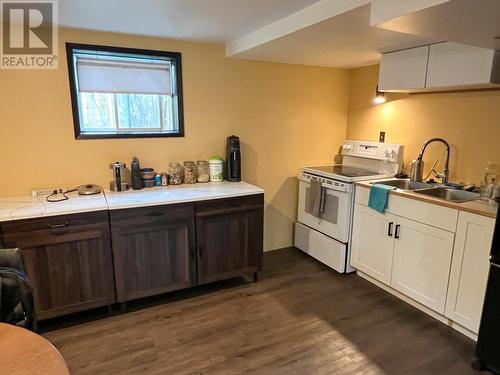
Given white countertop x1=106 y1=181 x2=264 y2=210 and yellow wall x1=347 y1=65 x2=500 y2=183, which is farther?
yellow wall x1=347 y1=65 x2=500 y2=183

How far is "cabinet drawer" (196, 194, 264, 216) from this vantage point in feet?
8.85

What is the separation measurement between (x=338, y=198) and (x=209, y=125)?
1.44 metres

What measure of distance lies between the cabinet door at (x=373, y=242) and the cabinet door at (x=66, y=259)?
214cm

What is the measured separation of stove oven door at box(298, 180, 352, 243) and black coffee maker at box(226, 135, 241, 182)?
32.7 inches

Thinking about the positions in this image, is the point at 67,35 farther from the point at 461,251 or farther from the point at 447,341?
the point at 447,341

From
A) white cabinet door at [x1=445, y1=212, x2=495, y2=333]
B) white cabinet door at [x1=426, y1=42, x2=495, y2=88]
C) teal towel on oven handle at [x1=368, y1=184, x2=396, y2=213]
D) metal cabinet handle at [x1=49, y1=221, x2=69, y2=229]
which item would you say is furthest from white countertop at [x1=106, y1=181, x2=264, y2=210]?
white cabinet door at [x1=426, y1=42, x2=495, y2=88]

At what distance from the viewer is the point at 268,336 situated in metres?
2.32

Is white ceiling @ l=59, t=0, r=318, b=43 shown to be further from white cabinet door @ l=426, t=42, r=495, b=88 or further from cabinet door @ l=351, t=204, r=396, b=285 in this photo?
cabinet door @ l=351, t=204, r=396, b=285

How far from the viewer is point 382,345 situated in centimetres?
223

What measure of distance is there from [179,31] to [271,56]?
0.91m

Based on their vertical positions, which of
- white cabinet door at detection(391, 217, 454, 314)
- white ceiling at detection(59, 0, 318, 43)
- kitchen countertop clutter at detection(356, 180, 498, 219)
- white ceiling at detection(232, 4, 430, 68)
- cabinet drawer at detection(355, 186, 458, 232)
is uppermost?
white ceiling at detection(59, 0, 318, 43)

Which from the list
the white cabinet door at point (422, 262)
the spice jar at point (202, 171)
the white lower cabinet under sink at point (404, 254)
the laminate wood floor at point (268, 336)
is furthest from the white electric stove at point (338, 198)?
the spice jar at point (202, 171)

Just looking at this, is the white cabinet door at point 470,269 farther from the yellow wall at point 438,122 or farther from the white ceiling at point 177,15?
the white ceiling at point 177,15

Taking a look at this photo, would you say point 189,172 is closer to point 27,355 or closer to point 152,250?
point 152,250
